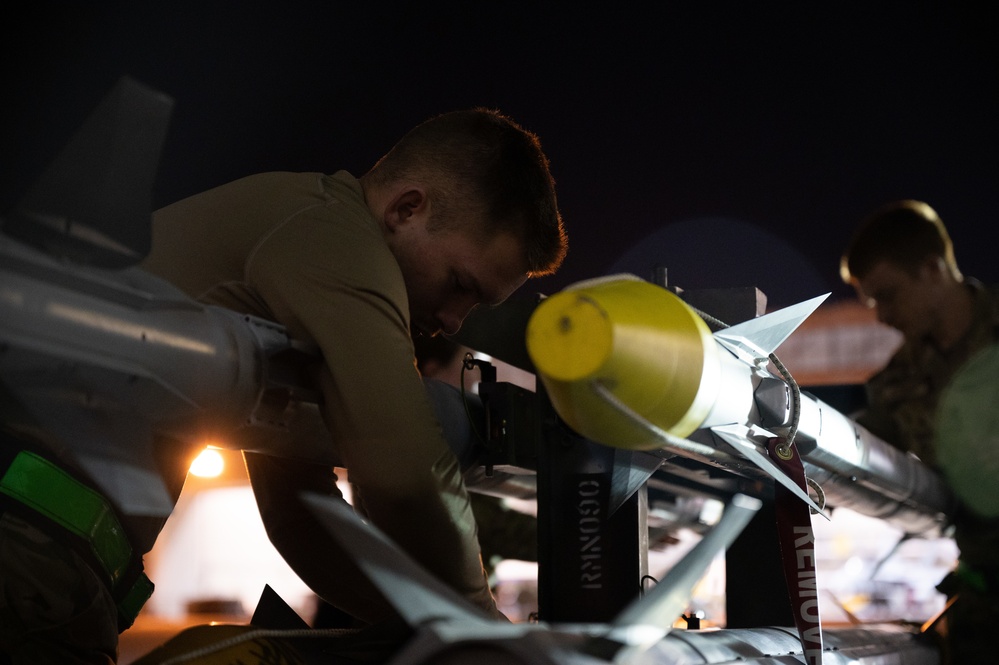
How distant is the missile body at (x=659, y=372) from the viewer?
1.03 metres

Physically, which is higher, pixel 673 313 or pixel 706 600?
pixel 673 313

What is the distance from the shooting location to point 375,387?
3.83ft

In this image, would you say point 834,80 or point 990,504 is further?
point 834,80

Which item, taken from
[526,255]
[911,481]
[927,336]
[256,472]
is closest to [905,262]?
[927,336]

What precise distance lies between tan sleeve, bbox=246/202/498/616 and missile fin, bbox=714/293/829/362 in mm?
499

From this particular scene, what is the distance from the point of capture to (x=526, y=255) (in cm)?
168

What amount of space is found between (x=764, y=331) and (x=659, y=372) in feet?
1.50

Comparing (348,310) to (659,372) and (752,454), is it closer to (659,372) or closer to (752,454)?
(659,372)

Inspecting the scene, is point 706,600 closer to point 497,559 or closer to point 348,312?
point 497,559

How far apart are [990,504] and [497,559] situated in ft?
5.87

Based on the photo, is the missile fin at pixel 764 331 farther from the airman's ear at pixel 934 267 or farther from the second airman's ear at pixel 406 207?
the airman's ear at pixel 934 267

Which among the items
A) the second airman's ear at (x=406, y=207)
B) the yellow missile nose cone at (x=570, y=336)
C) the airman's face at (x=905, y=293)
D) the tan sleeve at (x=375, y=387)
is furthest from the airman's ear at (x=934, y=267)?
the yellow missile nose cone at (x=570, y=336)

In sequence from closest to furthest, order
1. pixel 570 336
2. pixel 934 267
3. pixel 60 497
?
pixel 570 336
pixel 60 497
pixel 934 267

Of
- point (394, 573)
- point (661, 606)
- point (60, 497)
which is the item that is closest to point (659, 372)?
point (661, 606)
